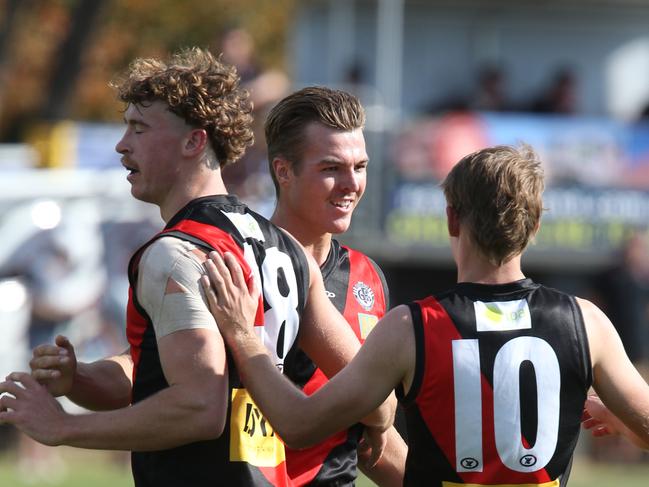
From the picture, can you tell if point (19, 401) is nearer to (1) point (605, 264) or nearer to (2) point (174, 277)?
(2) point (174, 277)

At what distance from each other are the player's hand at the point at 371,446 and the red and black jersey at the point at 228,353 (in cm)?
61

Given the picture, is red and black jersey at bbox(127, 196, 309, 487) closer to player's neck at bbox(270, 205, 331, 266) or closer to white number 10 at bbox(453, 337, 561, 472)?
white number 10 at bbox(453, 337, 561, 472)

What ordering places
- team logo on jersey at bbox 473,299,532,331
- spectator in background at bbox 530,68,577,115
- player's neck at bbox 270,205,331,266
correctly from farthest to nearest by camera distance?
1. spectator in background at bbox 530,68,577,115
2. player's neck at bbox 270,205,331,266
3. team logo on jersey at bbox 473,299,532,331

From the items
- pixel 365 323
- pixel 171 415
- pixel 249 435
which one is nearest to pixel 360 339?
pixel 365 323

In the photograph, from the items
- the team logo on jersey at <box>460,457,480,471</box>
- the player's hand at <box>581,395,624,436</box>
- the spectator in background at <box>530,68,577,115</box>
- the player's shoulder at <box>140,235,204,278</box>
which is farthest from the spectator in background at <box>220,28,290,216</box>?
the team logo on jersey at <box>460,457,480,471</box>

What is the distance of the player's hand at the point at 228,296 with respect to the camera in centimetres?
396

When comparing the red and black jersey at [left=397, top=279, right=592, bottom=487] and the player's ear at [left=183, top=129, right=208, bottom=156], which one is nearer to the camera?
the red and black jersey at [left=397, top=279, right=592, bottom=487]

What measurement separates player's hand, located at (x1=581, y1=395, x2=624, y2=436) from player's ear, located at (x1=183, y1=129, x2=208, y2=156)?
151 cm

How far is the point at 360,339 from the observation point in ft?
16.3

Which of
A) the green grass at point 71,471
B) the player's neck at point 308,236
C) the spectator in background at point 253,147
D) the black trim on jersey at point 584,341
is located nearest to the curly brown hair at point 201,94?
the player's neck at point 308,236

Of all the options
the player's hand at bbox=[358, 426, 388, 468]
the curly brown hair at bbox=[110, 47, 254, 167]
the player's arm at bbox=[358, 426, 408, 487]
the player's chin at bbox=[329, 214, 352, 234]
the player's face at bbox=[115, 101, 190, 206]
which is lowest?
the player's arm at bbox=[358, 426, 408, 487]

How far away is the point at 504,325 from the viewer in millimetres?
3959

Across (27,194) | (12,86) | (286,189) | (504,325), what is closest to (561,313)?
(504,325)

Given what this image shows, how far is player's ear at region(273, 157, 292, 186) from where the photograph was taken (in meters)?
5.20
